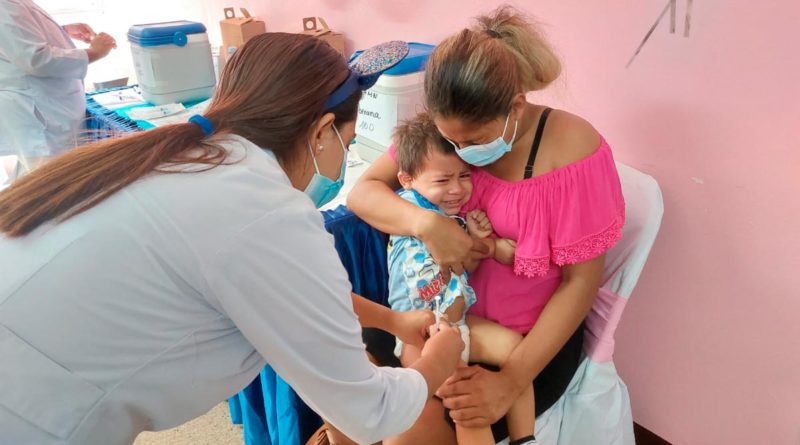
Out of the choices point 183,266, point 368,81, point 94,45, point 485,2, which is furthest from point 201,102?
point 183,266

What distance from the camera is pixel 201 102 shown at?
244 centimetres

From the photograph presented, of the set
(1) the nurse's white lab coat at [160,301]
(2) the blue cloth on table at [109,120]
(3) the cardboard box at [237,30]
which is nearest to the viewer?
(1) the nurse's white lab coat at [160,301]

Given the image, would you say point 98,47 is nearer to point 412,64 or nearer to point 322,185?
point 412,64

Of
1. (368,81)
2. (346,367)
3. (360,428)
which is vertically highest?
(368,81)

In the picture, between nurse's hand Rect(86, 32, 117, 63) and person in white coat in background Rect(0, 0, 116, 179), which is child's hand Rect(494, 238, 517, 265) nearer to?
person in white coat in background Rect(0, 0, 116, 179)

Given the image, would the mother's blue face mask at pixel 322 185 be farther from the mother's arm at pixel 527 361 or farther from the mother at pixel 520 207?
the mother's arm at pixel 527 361

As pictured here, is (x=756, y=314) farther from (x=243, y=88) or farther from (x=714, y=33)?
(x=243, y=88)

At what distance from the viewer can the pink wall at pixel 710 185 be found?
1.22m

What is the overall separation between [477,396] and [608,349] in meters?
0.38

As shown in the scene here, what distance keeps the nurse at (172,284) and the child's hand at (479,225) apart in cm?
51

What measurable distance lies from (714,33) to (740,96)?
15 cm

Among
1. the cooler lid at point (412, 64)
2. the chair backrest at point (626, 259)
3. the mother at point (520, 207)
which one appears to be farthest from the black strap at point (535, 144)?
the cooler lid at point (412, 64)

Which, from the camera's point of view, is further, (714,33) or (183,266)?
(714,33)

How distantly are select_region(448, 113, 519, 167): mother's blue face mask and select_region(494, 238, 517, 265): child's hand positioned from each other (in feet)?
0.61
